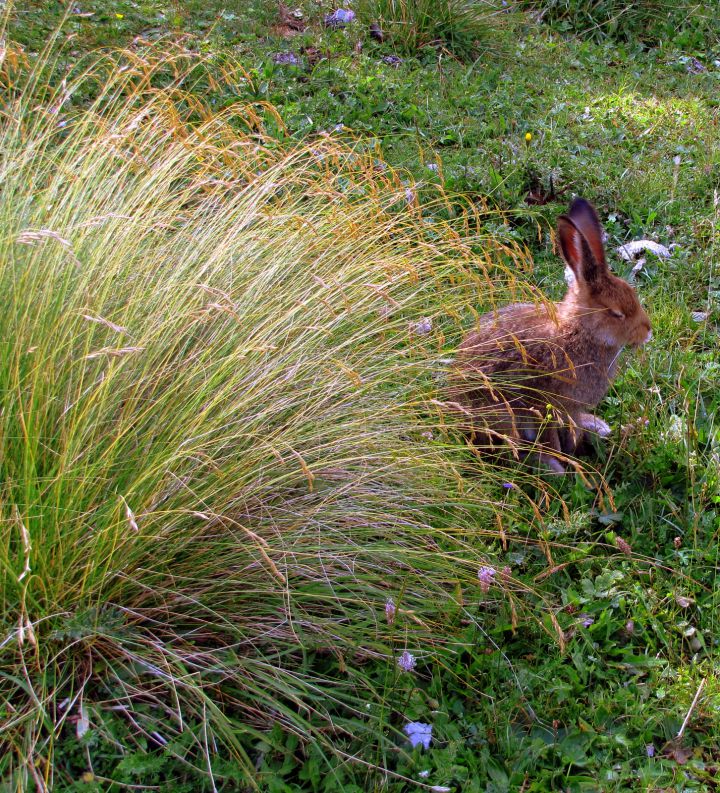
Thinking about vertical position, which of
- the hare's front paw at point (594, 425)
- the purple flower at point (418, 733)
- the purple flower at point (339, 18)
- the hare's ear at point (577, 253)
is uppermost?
the hare's ear at point (577, 253)

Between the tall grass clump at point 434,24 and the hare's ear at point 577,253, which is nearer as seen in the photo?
the hare's ear at point 577,253

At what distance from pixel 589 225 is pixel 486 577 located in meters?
1.60

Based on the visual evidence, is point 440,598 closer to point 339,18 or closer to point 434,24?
point 434,24

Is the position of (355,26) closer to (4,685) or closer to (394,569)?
(394,569)

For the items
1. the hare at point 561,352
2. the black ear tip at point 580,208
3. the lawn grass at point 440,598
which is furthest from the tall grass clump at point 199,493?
the black ear tip at point 580,208

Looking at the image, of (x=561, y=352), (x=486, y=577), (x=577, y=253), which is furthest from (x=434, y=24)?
(x=486, y=577)

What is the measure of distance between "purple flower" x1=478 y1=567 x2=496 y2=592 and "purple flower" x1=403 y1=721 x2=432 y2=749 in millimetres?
467

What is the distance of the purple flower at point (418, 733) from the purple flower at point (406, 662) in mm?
154

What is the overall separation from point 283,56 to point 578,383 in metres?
3.85

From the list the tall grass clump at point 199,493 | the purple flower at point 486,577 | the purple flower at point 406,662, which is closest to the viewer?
the tall grass clump at point 199,493

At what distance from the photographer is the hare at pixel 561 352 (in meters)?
3.42

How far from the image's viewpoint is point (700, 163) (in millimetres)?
5512

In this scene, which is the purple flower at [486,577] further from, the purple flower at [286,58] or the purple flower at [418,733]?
the purple flower at [286,58]

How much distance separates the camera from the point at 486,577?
9.16 feet
